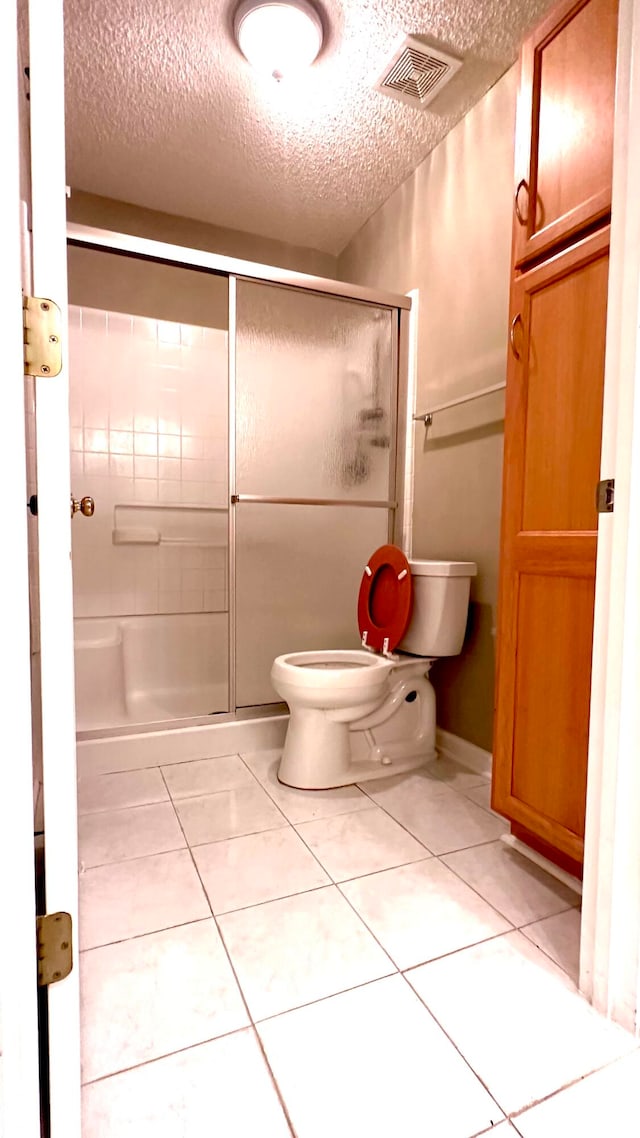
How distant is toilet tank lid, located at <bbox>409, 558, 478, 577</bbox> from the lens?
1917 mm

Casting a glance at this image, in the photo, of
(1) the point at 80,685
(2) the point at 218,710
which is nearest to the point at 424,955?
(2) the point at 218,710

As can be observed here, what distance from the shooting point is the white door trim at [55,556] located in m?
0.62

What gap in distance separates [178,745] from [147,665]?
30.9 inches

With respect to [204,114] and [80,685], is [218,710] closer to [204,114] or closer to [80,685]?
[80,685]

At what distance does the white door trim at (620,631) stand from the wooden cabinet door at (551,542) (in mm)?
188

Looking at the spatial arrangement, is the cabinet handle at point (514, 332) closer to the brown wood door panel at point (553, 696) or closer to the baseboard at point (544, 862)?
the brown wood door panel at point (553, 696)

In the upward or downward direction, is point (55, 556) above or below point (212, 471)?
below

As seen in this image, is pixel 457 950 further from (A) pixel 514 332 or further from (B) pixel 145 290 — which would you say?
(B) pixel 145 290

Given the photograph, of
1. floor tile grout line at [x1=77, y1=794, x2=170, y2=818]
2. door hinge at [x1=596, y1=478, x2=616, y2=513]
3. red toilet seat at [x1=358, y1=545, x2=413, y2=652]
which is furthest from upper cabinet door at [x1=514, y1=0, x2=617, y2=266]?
floor tile grout line at [x1=77, y1=794, x2=170, y2=818]

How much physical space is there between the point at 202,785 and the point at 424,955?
1008 millimetres

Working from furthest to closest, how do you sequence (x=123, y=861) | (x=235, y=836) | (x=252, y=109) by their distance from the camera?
(x=252, y=109), (x=235, y=836), (x=123, y=861)

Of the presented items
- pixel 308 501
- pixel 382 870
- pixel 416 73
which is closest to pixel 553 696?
pixel 382 870

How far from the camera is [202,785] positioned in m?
1.90

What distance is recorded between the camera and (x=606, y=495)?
0.94 meters
